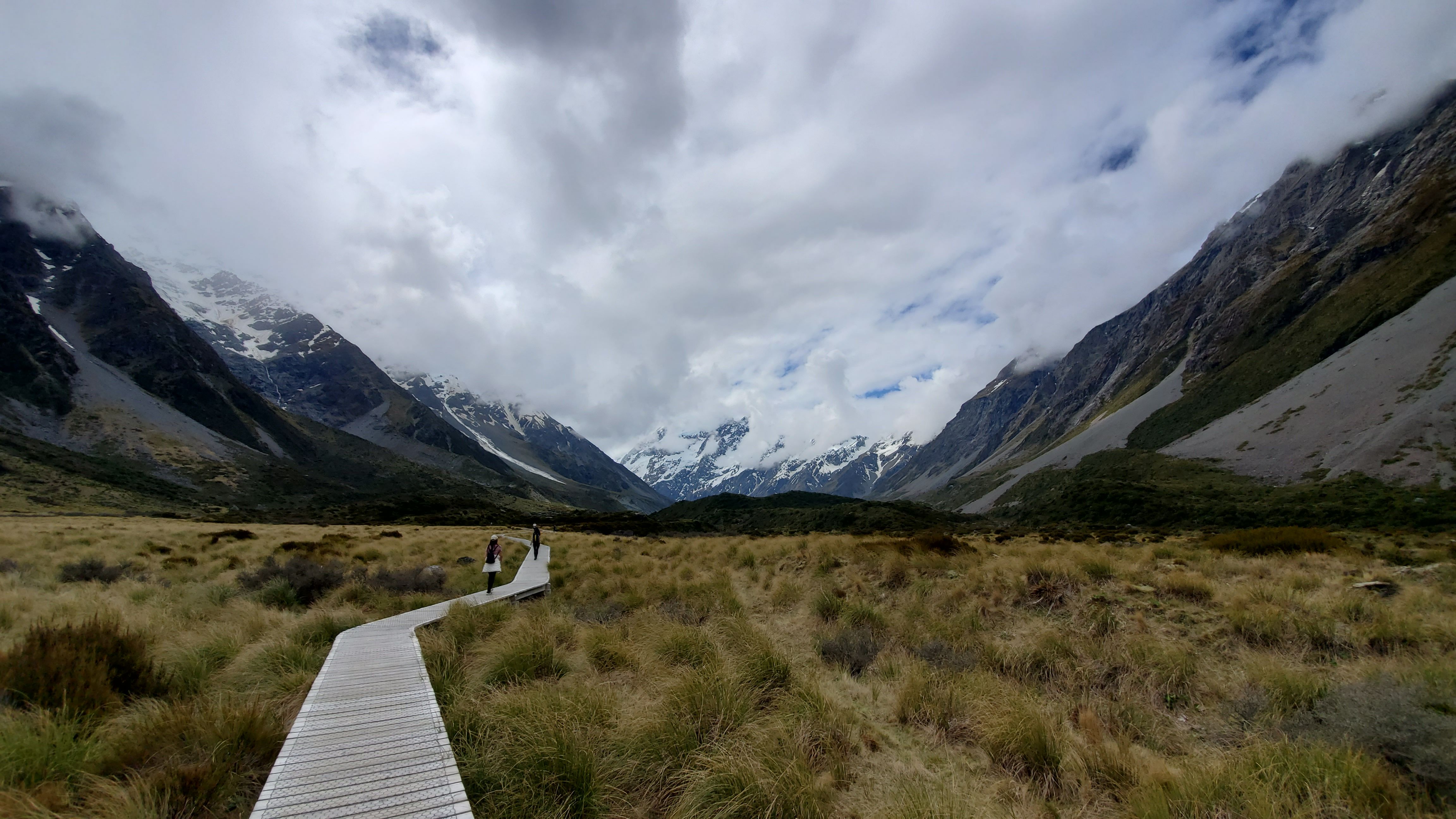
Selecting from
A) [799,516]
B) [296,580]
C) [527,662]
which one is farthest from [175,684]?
[799,516]

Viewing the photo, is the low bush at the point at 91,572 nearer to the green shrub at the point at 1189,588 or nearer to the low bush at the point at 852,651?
the low bush at the point at 852,651

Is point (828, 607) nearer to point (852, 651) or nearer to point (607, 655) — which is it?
point (852, 651)

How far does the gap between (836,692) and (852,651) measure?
1.38m

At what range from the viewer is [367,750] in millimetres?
4859

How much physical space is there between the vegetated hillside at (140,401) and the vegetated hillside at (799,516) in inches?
1952

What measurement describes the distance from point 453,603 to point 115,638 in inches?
181

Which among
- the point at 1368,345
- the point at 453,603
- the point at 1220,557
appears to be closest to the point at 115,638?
the point at 453,603

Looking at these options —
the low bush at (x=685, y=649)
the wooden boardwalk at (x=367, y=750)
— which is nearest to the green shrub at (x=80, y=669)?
the wooden boardwalk at (x=367, y=750)

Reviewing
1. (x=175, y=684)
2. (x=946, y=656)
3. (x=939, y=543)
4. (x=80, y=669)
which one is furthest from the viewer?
(x=939, y=543)

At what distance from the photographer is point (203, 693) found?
6391 millimetres

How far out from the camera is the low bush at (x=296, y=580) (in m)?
12.2

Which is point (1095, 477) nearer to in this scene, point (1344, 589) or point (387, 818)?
point (1344, 589)

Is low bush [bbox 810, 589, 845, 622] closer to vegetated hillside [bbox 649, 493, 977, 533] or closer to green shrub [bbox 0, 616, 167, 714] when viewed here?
green shrub [bbox 0, 616, 167, 714]

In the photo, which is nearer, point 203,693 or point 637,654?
point 203,693
